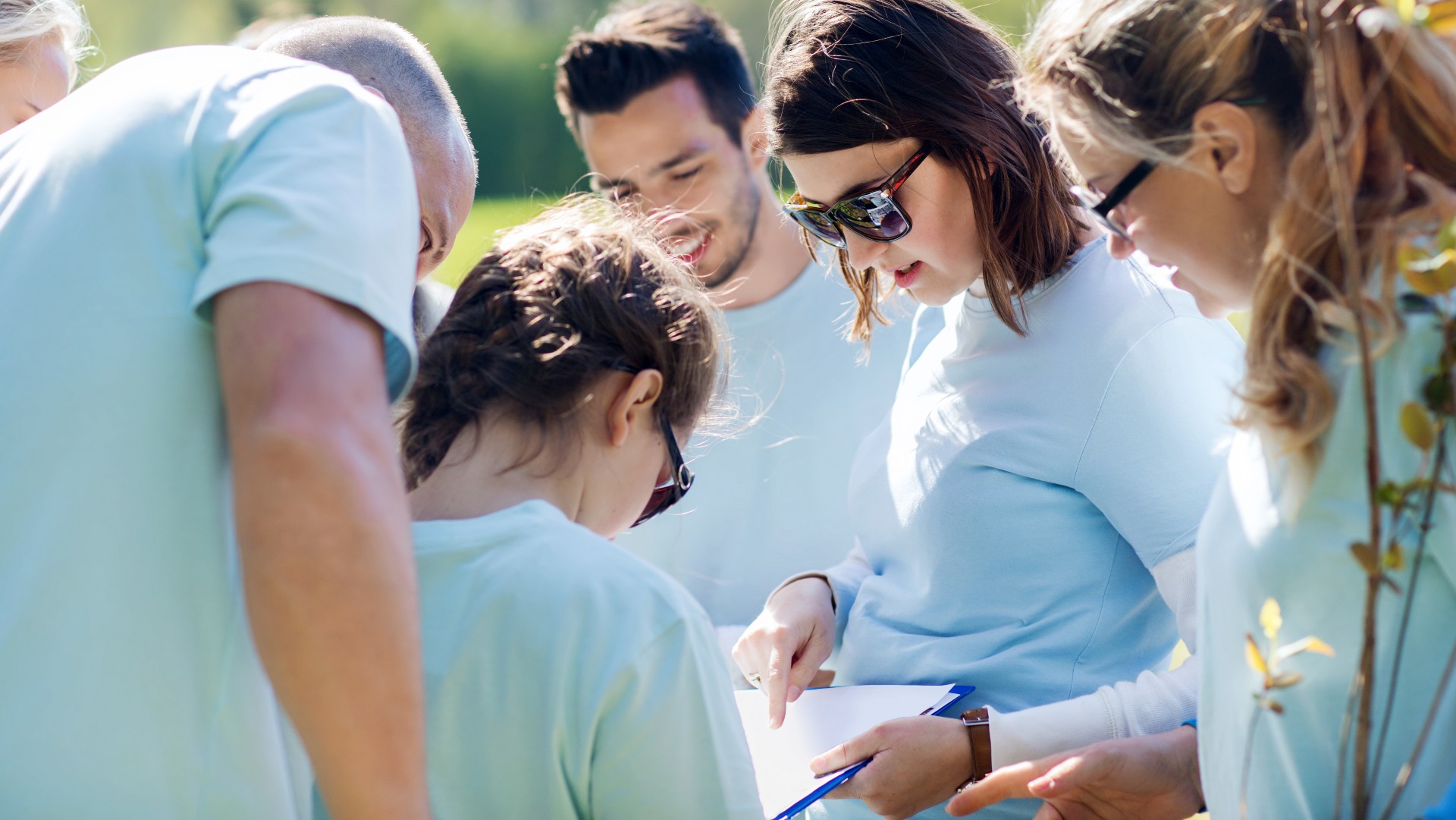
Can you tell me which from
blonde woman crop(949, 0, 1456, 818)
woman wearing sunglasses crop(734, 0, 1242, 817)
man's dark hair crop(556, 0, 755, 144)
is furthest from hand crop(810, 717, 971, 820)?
man's dark hair crop(556, 0, 755, 144)

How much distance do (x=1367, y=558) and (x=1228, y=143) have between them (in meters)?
0.50

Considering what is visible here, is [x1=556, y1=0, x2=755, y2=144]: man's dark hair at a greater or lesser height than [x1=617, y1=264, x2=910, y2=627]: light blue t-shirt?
greater

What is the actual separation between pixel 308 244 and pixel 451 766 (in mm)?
656

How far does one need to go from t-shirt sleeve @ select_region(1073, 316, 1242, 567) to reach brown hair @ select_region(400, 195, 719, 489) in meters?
0.65

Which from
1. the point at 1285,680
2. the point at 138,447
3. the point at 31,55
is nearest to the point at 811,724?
the point at 1285,680

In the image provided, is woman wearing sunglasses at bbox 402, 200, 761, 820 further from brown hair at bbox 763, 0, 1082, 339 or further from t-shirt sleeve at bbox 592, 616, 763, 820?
brown hair at bbox 763, 0, 1082, 339

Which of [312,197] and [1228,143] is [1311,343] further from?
[312,197]

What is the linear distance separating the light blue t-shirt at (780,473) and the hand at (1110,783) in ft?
4.12

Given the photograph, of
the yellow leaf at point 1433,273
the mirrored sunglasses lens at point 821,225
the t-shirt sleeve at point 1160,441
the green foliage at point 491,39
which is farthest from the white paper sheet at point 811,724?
the green foliage at point 491,39

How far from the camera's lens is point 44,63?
2.32 m

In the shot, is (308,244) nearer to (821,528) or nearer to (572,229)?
(572,229)

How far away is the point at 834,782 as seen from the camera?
1748 millimetres

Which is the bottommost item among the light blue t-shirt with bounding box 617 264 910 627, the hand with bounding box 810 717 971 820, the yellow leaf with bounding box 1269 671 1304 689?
the light blue t-shirt with bounding box 617 264 910 627

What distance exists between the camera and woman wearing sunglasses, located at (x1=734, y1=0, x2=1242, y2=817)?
72.1 inches
